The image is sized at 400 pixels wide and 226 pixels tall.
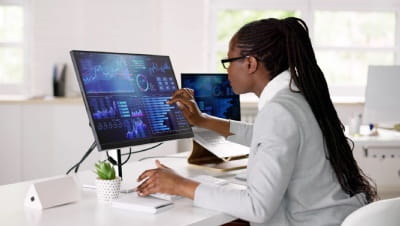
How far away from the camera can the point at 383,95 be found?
3.89 m

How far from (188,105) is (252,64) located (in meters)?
0.54

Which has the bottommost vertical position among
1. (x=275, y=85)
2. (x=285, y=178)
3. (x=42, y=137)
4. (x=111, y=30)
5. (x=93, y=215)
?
(x=42, y=137)

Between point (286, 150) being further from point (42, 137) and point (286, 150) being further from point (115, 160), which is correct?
point (42, 137)

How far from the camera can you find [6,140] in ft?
15.6

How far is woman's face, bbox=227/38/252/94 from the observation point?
177 cm

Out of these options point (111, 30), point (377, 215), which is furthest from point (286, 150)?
point (111, 30)

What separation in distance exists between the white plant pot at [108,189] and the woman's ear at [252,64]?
0.50 meters

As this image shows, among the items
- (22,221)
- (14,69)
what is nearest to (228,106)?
(22,221)

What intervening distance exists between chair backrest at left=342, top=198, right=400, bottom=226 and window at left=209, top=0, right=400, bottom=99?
432 cm

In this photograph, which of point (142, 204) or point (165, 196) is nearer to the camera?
point (142, 204)

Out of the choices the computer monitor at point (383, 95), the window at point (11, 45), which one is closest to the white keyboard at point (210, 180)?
the computer monitor at point (383, 95)

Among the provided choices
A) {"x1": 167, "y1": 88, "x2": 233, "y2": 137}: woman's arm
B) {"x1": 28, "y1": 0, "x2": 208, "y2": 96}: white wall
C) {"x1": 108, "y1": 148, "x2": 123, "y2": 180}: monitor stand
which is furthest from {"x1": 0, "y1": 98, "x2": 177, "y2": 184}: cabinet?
{"x1": 108, "y1": 148, "x2": 123, "y2": 180}: monitor stand

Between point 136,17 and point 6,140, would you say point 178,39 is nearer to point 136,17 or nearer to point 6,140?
point 136,17

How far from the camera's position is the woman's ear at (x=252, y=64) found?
1747mm
